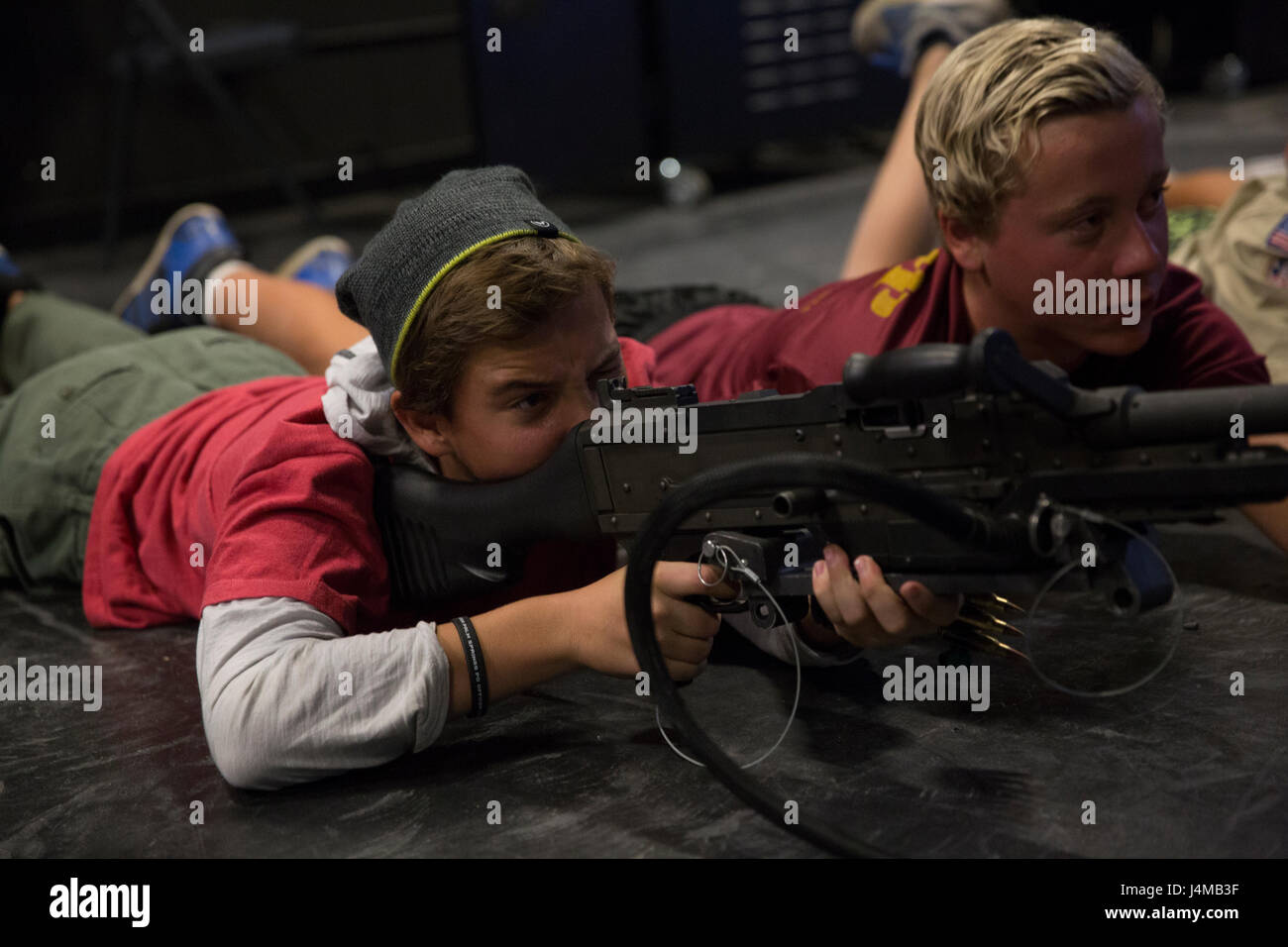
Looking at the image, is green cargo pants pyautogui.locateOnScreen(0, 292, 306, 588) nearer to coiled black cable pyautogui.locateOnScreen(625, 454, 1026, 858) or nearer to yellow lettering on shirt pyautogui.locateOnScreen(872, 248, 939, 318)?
yellow lettering on shirt pyautogui.locateOnScreen(872, 248, 939, 318)

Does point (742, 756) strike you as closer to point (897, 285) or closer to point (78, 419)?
point (897, 285)

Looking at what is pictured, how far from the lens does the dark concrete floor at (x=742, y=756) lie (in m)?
1.00

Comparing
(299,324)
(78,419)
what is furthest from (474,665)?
(299,324)

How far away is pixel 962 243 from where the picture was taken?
1320 millimetres

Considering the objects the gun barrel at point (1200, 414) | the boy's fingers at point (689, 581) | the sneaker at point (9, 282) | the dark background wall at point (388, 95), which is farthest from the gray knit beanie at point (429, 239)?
the dark background wall at point (388, 95)

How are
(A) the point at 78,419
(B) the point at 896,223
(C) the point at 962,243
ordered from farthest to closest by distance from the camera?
(B) the point at 896,223, (A) the point at 78,419, (C) the point at 962,243

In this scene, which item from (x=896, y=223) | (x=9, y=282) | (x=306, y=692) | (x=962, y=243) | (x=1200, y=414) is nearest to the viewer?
(x=1200, y=414)

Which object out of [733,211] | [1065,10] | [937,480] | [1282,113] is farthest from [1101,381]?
[1065,10]

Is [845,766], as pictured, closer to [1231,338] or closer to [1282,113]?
[1231,338]

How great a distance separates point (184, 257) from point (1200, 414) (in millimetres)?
1844

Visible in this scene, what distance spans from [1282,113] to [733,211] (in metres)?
1.99

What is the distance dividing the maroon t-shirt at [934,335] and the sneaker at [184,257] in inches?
41.4

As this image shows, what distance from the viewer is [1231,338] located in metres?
1.34
